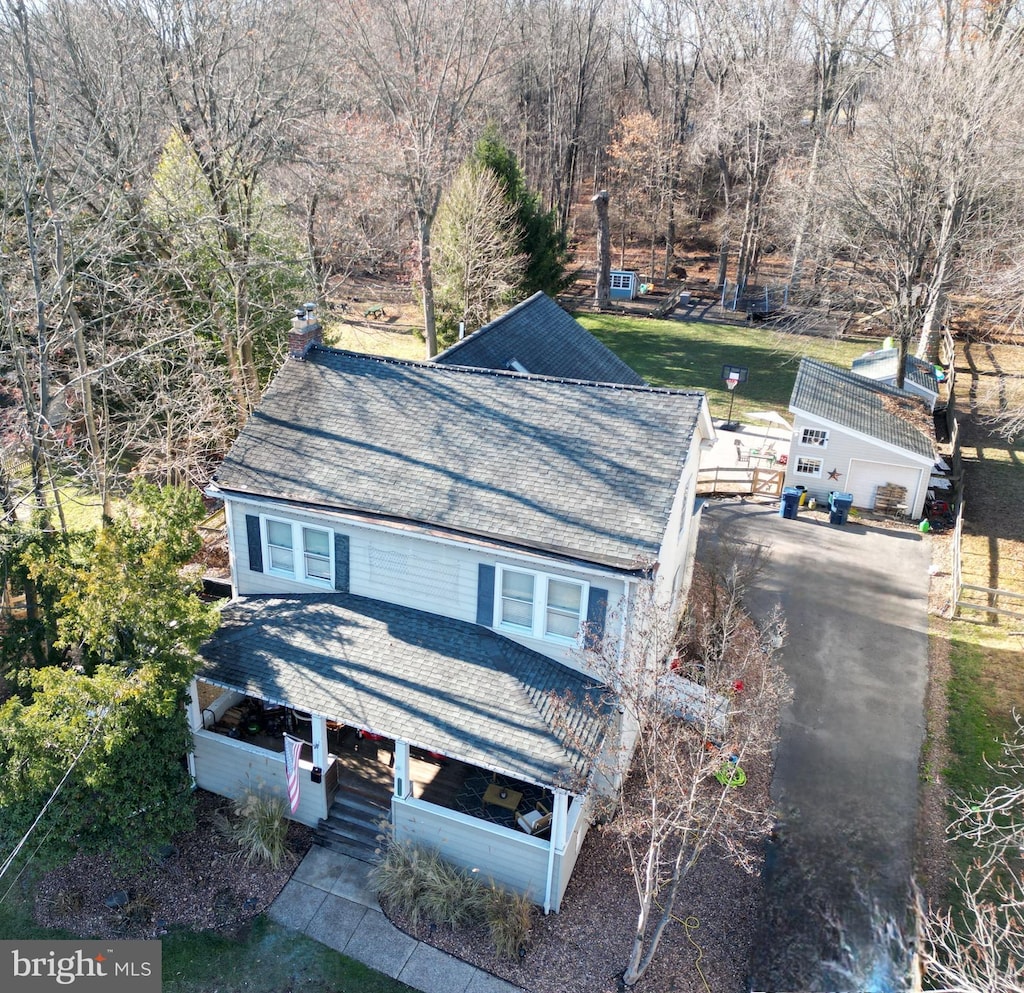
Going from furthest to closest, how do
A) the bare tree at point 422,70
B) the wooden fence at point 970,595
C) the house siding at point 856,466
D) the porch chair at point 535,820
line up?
the bare tree at point 422,70 → the house siding at point 856,466 → the wooden fence at point 970,595 → the porch chair at point 535,820

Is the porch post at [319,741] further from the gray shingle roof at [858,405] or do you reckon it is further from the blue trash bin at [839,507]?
the gray shingle roof at [858,405]

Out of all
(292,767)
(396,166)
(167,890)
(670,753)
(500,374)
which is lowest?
(167,890)

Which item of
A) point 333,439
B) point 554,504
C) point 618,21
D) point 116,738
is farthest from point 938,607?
point 618,21

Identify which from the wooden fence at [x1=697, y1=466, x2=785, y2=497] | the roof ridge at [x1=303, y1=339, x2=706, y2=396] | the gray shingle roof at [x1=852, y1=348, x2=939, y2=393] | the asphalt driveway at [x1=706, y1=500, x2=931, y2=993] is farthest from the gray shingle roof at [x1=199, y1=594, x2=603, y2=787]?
the gray shingle roof at [x1=852, y1=348, x2=939, y2=393]

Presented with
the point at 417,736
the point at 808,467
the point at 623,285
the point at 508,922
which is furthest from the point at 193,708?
the point at 623,285

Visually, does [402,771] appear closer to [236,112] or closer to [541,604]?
[541,604]

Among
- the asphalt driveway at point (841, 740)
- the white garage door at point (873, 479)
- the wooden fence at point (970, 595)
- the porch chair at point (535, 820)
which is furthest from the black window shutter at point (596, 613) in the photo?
the white garage door at point (873, 479)

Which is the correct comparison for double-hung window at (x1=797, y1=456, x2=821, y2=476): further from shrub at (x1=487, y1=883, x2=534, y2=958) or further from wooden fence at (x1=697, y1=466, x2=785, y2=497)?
shrub at (x1=487, y1=883, x2=534, y2=958)
